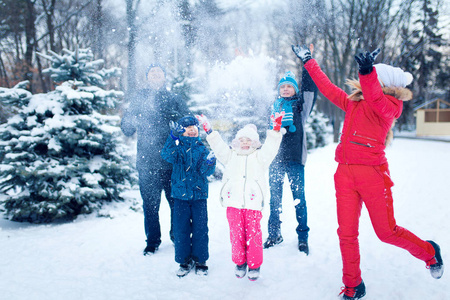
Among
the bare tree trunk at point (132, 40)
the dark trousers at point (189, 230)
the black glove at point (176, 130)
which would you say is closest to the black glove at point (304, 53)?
the black glove at point (176, 130)

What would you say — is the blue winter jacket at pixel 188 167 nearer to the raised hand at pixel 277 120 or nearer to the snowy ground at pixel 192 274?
the raised hand at pixel 277 120

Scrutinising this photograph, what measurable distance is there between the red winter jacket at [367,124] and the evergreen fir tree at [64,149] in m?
3.43

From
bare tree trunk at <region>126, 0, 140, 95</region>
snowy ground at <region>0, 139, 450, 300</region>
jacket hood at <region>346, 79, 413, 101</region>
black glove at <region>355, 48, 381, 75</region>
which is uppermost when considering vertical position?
bare tree trunk at <region>126, 0, 140, 95</region>

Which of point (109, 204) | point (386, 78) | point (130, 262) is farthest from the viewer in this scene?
point (109, 204)

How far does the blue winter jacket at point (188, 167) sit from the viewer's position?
2.59 m

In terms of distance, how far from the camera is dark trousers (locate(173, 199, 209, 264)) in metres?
2.61

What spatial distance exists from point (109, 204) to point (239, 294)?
307 cm

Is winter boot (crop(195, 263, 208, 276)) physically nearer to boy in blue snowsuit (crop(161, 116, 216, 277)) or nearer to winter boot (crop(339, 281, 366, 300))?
boy in blue snowsuit (crop(161, 116, 216, 277))

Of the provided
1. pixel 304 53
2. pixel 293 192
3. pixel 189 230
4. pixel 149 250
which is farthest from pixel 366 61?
pixel 149 250

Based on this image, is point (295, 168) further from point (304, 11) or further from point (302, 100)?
point (304, 11)

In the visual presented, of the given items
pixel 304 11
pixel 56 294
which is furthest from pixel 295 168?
pixel 304 11

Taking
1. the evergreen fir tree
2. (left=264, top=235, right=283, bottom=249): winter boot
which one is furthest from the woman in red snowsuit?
the evergreen fir tree

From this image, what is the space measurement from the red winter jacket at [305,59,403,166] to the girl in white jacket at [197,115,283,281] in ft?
1.69

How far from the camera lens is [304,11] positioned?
4750 mm
